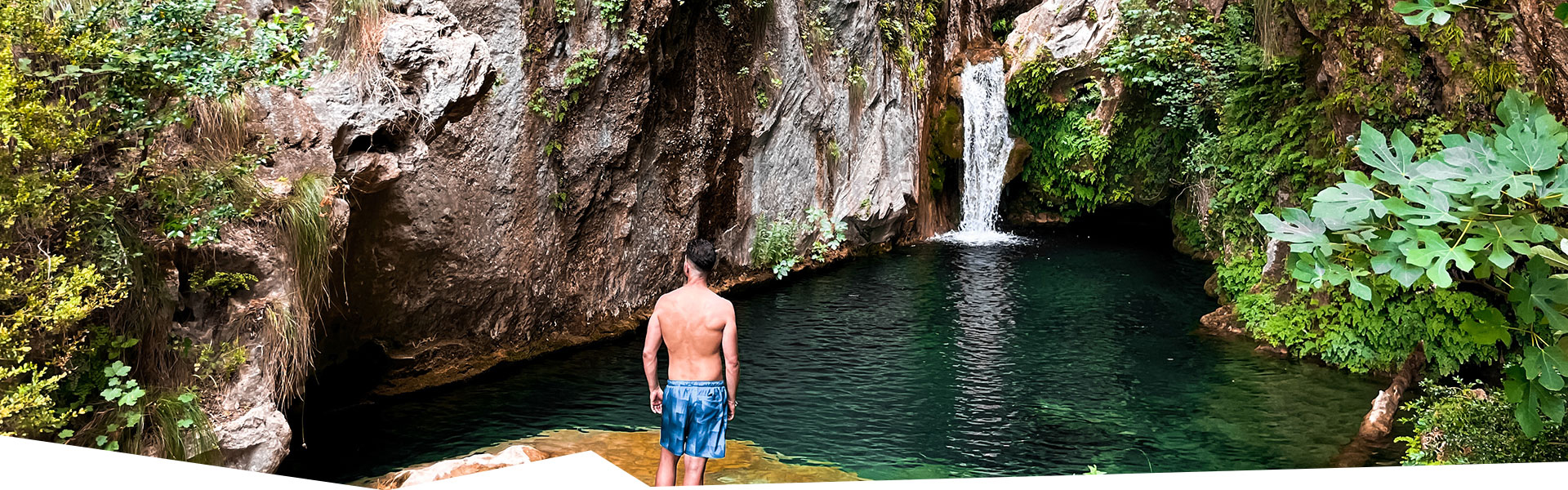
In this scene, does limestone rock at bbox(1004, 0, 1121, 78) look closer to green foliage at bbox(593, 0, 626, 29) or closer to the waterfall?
the waterfall

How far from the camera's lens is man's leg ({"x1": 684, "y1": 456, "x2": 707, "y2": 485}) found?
5.54m

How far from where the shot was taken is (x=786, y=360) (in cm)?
985

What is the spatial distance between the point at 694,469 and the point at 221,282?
9.59 feet

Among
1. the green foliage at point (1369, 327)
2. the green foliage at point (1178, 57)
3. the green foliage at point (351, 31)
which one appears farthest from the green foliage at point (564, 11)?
the green foliage at point (1369, 327)

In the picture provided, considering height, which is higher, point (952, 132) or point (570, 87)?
point (570, 87)

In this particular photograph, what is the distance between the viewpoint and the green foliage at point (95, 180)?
12.8 feet

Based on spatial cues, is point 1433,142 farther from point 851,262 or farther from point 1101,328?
point 851,262

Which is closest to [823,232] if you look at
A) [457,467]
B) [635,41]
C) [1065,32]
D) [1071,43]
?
[635,41]

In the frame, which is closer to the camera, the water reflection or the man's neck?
the man's neck

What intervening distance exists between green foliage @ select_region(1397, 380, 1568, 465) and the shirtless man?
3901 millimetres

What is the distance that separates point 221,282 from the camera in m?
5.43

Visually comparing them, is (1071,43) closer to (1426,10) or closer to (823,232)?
(823,232)

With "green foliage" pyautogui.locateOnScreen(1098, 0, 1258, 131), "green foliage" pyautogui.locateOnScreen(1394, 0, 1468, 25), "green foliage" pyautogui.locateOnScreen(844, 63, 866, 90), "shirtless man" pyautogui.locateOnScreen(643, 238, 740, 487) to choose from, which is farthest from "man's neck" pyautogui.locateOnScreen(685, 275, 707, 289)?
"green foliage" pyautogui.locateOnScreen(844, 63, 866, 90)

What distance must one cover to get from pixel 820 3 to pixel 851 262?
440 cm
